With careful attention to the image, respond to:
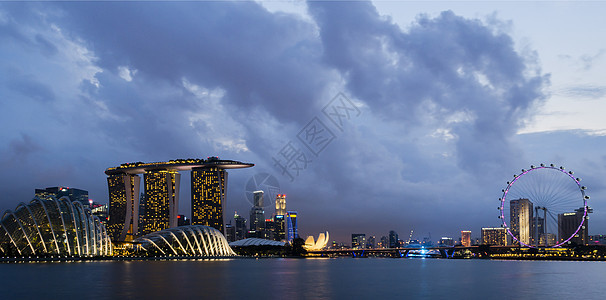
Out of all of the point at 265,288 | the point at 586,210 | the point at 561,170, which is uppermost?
the point at 561,170

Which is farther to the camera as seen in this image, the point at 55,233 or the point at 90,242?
the point at 90,242

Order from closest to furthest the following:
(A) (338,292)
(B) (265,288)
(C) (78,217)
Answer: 1. (A) (338,292)
2. (B) (265,288)
3. (C) (78,217)

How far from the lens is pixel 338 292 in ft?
218

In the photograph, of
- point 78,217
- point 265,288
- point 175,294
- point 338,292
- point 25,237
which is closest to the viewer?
point 175,294

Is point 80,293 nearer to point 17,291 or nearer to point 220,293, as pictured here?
point 17,291

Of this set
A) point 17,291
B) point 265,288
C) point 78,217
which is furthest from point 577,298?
point 78,217

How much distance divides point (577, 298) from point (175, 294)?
141 feet

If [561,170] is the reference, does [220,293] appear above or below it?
below

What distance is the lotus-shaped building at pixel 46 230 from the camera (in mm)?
159500

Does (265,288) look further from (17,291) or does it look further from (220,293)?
(17,291)

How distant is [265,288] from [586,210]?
145 metres

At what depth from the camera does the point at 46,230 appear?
162 meters

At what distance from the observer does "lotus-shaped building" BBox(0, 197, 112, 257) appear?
159500 mm

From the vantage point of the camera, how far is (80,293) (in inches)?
2416
